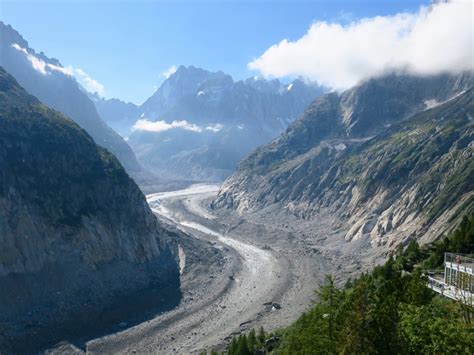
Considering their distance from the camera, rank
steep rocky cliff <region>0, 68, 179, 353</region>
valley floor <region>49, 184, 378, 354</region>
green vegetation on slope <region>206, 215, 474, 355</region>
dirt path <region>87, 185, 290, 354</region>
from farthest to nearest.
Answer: steep rocky cliff <region>0, 68, 179, 353</region>, valley floor <region>49, 184, 378, 354</region>, dirt path <region>87, 185, 290, 354</region>, green vegetation on slope <region>206, 215, 474, 355</region>

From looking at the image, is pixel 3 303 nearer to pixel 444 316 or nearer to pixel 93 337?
pixel 93 337

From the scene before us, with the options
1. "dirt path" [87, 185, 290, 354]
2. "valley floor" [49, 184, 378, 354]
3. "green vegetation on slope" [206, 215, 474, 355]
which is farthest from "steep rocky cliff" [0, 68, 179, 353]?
"green vegetation on slope" [206, 215, 474, 355]

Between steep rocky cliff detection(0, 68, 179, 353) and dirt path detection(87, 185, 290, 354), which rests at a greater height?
steep rocky cliff detection(0, 68, 179, 353)

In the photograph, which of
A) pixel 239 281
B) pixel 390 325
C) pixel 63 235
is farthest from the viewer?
pixel 239 281

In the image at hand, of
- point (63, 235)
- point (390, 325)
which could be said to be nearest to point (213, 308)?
point (63, 235)

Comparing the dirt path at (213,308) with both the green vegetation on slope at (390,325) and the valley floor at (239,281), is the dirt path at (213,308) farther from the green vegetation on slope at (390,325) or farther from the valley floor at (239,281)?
the green vegetation on slope at (390,325)

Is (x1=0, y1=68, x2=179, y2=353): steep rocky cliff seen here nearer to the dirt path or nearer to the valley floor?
the dirt path

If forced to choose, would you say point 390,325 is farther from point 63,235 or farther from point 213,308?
point 63,235
